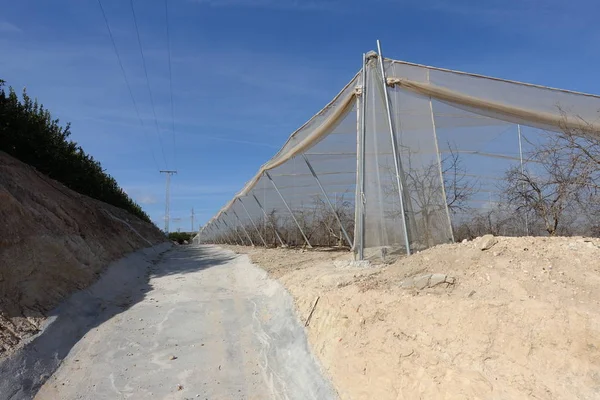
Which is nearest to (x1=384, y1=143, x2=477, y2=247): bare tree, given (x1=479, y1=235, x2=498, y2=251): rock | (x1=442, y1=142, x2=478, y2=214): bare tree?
(x1=442, y1=142, x2=478, y2=214): bare tree

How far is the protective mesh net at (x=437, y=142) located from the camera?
6840 mm

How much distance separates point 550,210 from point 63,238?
9.20 m

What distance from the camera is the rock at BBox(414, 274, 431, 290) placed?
188 inches

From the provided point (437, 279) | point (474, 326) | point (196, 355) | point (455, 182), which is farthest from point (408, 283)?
point (455, 182)

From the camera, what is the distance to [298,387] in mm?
4750

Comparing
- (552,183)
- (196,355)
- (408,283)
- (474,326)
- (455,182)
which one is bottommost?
(196,355)

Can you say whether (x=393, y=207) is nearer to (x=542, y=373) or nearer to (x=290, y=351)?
(x=290, y=351)

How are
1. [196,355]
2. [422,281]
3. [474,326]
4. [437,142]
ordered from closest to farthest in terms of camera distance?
[474,326] → [422,281] → [196,355] → [437,142]

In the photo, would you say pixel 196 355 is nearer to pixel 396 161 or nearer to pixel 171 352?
pixel 171 352

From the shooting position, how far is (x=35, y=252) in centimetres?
719

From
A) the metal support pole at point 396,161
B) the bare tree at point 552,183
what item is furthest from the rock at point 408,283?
the bare tree at point 552,183

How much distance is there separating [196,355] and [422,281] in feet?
A: 10.4

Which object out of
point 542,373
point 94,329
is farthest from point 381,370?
point 94,329

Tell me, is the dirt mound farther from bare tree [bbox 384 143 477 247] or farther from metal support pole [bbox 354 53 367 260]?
bare tree [bbox 384 143 477 247]
